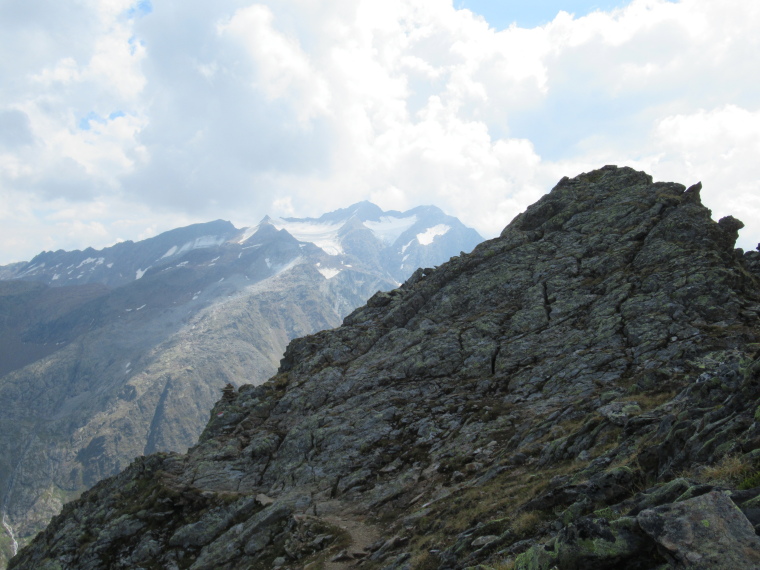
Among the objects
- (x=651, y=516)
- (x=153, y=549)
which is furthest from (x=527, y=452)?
(x=153, y=549)

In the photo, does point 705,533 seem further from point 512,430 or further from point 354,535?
point 512,430

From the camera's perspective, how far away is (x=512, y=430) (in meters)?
34.5

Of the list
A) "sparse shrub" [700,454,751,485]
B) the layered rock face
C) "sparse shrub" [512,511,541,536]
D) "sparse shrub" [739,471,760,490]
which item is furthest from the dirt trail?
"sparse shrub" [739,471,760,490]

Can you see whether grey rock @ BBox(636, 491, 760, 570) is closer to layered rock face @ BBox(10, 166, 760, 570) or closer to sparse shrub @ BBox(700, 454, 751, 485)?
layered rock face @ BBox(10, 166, 760, 570)

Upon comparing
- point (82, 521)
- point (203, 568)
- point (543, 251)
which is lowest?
point (203, 568)

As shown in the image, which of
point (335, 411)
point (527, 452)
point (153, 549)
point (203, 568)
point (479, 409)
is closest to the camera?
point (527, 452)

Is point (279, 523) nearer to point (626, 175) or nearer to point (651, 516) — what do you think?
point (651, 516)

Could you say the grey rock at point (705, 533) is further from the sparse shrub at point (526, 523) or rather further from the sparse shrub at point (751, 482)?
the sparse shrub at point (526, 523)

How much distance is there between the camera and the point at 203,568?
33375mm

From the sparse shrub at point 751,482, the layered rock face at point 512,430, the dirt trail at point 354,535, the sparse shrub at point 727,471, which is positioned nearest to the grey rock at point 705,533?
the layered rock face at point 512,430

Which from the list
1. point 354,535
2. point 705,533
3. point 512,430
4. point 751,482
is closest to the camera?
point 705,533

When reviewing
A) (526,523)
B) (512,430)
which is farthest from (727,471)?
(512,430)

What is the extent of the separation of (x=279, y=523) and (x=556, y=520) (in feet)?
84.8

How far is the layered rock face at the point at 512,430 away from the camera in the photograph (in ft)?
47.2
